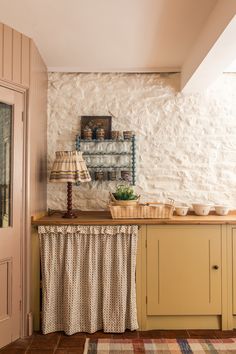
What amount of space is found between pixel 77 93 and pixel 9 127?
3.44 feet

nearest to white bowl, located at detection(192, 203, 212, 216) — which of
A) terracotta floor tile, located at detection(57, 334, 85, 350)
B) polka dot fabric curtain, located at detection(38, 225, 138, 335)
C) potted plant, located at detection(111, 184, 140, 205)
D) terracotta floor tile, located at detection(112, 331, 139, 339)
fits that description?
potted plant, located at detection(111, 184, 140, 205)

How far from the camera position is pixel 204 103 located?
12.0 feet

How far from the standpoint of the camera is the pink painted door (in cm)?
276

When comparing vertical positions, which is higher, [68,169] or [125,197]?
[68,169]

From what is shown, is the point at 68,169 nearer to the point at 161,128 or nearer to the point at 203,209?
the point at 161,128

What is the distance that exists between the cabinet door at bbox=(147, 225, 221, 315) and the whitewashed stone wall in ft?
2.23

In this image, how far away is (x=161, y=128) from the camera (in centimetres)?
366

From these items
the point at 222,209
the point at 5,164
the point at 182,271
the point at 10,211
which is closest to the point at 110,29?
the point at 5,164

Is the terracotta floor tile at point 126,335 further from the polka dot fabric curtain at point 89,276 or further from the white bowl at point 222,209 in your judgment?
the white bowl at point 222,209

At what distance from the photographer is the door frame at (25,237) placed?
2918 millimetres

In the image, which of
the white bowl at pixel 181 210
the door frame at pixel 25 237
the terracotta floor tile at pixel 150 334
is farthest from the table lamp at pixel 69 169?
the terracotta floor tile at pixel 150 334

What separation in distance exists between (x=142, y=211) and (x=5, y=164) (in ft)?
3.99

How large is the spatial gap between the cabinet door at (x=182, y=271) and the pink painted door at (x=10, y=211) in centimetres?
110

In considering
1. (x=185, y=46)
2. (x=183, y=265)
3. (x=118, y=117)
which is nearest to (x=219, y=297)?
(x=183, y=265)
